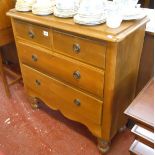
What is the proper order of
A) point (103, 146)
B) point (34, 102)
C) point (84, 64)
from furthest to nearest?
point (34, 102) < point (103, 146) < point (84, 64)

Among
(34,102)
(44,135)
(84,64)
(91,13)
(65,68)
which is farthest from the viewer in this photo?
(34,102)

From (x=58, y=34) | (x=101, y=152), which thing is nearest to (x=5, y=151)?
(x=101, y=152)

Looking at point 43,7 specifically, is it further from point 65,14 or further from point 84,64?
point 84,64

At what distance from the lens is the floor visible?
1522 mm

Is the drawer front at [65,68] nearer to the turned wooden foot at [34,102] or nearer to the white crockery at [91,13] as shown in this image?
the white crockery at [91,13]

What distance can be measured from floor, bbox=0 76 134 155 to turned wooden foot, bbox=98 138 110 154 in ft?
0.16

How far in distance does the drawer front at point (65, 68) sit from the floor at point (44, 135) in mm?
490

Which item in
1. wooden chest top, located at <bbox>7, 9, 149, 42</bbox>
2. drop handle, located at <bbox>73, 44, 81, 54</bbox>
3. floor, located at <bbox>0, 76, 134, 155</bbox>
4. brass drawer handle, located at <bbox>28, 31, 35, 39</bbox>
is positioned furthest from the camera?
floor, located at <bbox>0, 76, 134, 155</bbox>

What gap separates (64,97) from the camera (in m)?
1.46

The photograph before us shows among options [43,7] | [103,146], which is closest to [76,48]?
[43,7]

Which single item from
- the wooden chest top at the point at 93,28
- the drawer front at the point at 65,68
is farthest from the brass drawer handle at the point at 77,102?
the wooden chest top at the point at 93,28

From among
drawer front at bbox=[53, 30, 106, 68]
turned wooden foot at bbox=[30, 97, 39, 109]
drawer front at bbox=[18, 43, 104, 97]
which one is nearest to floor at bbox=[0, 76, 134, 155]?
turned wooden foot at bbox=[30, 97, 39, 109]

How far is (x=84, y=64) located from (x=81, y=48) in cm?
9

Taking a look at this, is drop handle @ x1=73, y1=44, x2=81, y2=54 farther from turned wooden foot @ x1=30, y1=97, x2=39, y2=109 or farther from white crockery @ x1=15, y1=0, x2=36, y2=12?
turned wooden foot @ x1=30, y1=97, x2=39, y2=109
